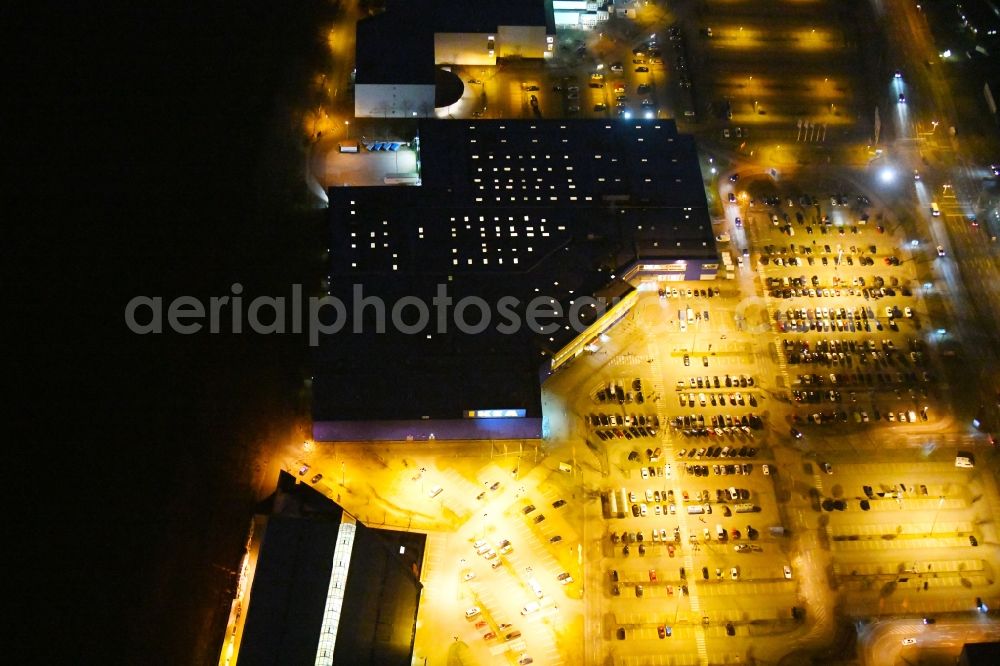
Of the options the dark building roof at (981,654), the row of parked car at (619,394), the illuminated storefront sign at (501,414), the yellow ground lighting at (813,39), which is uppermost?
the yellow ground lighting at (813,39)

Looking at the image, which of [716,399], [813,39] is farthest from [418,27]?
[716,399]

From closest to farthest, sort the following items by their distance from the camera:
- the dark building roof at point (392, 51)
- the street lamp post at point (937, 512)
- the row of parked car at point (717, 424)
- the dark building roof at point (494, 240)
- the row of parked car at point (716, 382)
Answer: the street lamp post at point (937, 512)
the dark building roof at point (494, 240)
the row of parked car at point (717, 424)
the row of parked car at point (716, 382)
the dark building roof at point (392, 51)

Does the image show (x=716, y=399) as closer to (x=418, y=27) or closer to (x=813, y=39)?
(x=418, y=27)

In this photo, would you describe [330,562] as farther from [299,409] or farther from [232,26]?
[232,26]

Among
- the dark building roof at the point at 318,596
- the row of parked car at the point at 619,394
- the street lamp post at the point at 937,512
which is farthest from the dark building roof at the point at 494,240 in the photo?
the street lamp post at the point at 937,512

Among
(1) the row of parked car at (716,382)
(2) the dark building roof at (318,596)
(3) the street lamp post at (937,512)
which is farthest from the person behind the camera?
(1) the row of parked car at (716,382)

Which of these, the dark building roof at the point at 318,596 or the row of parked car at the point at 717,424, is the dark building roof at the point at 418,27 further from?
the dark building roof at the point at 318,596
